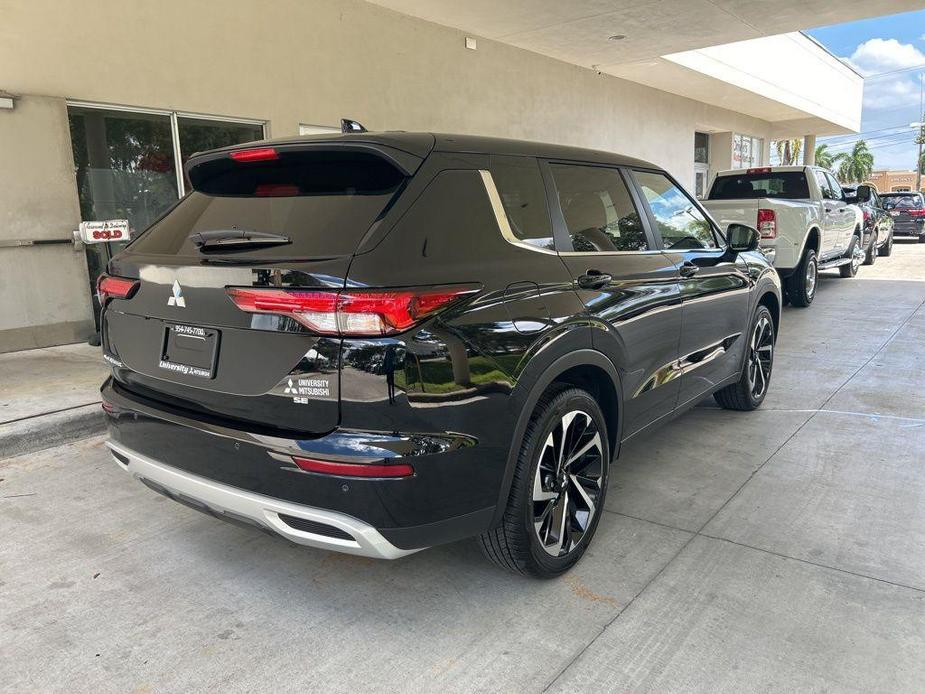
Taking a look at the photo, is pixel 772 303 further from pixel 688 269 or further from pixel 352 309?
pixel 352 309

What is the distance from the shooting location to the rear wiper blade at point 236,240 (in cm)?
255

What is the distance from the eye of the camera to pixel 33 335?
23.9 ft

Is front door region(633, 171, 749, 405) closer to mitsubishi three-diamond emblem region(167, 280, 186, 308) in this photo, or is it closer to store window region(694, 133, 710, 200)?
mitsubishi three-diamond emblem region(167, 280, 186, 308)

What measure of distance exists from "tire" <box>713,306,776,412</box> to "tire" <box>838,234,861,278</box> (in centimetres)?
901

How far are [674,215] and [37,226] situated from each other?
6.39 m

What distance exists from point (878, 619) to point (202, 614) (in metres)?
2.72

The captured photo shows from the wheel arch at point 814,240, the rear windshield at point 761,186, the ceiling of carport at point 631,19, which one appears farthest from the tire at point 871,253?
the rear windshield at point 761,186

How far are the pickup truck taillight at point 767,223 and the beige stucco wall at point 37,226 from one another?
28.1 ft

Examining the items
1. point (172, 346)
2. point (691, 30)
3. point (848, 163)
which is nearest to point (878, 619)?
point (172, 346)

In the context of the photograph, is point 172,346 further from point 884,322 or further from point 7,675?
point 884,322

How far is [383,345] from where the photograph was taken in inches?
89.5

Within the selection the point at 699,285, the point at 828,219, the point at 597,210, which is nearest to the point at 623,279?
the point at 597,210

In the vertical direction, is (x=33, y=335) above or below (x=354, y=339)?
below

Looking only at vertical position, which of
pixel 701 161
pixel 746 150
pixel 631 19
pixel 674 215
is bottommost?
pixel 674 215
